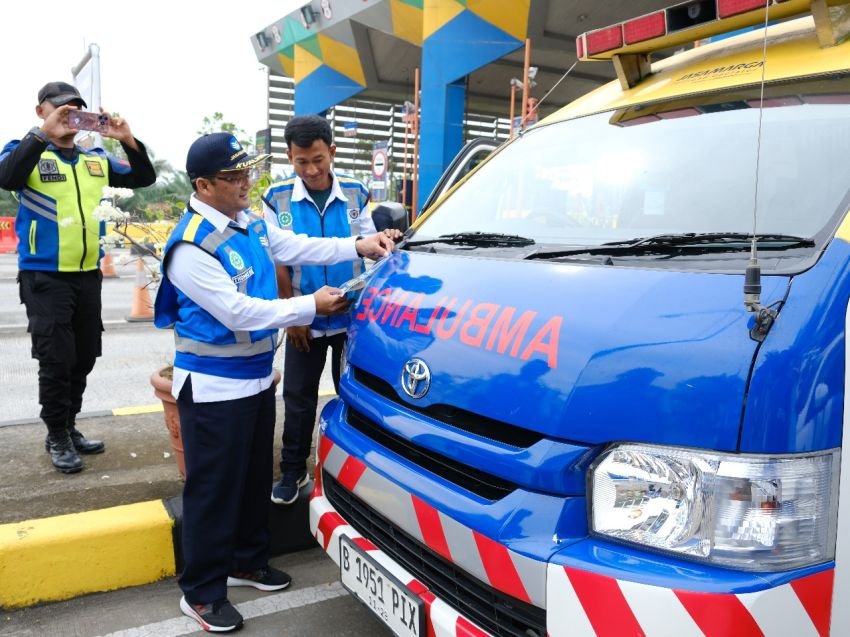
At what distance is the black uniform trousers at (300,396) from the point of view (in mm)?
3203

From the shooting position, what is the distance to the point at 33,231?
3455mm

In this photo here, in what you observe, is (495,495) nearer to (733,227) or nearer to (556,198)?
(733,227)

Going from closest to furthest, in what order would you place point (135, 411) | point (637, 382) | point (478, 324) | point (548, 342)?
point (637, 382), point (548, 342), point (478, 324), point (135, 411)

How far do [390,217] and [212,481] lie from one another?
52.2 inches

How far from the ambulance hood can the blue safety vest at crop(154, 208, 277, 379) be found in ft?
1.90

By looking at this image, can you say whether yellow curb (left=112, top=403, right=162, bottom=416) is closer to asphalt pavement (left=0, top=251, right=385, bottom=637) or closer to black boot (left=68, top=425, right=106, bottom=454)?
asphalt pavement (left=0, top=251, right=385, bottom=637)

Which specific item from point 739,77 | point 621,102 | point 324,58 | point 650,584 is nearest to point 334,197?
point 621,102

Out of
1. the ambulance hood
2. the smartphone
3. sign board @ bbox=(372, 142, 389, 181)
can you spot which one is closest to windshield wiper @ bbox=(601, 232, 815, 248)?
the ambulance hood

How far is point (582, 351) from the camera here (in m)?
1.63

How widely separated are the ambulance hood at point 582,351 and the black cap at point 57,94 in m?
2.34

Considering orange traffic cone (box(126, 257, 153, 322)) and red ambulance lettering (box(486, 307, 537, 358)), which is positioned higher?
red ambulance lettering (box(486, 307, 537, 358))

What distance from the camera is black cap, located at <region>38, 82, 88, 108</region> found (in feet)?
11.3

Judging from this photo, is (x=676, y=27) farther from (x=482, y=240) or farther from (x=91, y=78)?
(x=91, y=78)

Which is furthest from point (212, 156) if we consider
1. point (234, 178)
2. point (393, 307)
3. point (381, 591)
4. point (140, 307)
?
point (140, 307)
